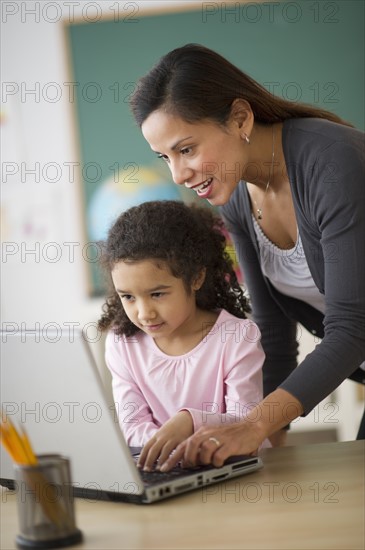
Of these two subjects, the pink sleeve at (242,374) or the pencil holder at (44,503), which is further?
the pink sleeve at (242,374)

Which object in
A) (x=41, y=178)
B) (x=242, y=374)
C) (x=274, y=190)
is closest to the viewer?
(x=242, y=374)

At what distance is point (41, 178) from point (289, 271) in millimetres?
2432

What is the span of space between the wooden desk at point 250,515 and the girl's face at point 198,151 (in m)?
0.52

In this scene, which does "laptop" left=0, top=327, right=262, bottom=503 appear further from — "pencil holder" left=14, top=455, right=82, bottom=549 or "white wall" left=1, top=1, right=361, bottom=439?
"white wall" left=1, top=1, right=361, bottom=439

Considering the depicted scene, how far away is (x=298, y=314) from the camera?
179 cm

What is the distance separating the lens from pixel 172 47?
3.81 m

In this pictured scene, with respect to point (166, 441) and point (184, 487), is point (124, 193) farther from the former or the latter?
point (184, 487)

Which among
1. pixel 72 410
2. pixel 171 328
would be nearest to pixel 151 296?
pixel 171 328

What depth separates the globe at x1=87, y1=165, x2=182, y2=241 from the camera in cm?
373

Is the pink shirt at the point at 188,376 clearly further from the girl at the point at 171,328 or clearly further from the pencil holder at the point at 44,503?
the pencil holder at the point at 44,503

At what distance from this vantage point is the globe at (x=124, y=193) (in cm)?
373

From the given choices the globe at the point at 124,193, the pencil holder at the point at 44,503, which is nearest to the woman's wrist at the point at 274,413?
the pencil holder at the point at 44,503

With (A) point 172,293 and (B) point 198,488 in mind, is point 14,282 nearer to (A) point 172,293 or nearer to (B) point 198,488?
(A) point 172,293

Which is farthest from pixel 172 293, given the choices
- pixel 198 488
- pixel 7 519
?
pixel 7 519
